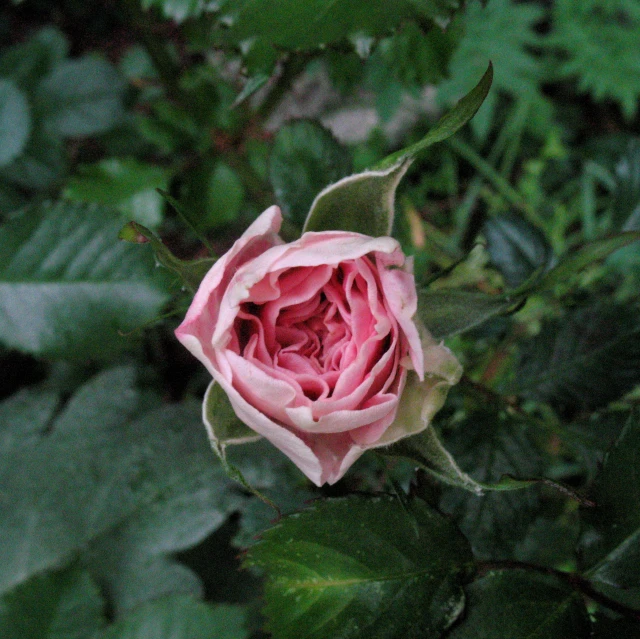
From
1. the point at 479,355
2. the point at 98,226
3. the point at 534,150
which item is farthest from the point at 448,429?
the point at 534,150

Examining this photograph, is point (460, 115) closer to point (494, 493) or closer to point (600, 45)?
point (494, 493)

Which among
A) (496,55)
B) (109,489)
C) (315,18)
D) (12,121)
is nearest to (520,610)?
(315,18)

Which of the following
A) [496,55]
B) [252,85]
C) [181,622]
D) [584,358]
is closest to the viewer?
[252,85]

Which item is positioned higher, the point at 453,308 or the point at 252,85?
the point at 252,85

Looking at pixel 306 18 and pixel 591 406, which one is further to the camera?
pixel 591 406

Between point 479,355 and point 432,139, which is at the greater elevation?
point 432,139

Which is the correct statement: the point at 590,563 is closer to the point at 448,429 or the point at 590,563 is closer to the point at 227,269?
the point at 448,429
